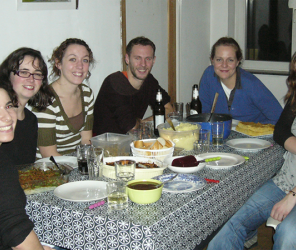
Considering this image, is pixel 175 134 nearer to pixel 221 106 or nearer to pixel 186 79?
pixel 221 106

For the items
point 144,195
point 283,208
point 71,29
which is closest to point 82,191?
point 144,195

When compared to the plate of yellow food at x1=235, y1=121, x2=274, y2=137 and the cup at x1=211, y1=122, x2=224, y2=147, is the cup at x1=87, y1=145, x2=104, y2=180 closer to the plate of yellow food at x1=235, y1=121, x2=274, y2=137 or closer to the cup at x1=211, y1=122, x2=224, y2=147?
the cup at x1=211, y1=122, x2=224, y2=147

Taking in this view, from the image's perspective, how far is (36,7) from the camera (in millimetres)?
2621

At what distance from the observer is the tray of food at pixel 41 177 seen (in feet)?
4.77

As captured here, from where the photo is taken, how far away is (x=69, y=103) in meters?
2.35

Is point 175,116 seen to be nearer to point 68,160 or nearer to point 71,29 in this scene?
point 68,160

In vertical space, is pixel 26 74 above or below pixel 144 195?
above

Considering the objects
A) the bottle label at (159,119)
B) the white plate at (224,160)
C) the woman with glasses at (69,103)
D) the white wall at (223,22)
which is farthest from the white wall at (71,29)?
the white wall at (223,22)

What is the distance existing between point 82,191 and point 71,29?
Result: 185 centimetres

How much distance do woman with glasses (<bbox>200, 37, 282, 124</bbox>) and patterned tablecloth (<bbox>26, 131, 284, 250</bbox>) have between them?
129cm

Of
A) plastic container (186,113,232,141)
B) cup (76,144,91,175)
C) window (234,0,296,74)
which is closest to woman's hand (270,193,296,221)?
plastic container (186,113,232,141)

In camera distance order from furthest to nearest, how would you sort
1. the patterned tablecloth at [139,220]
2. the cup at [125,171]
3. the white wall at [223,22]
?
the white wall at [223,22] → the cup at [125,171] → the patterned tablecloth at [139,220]

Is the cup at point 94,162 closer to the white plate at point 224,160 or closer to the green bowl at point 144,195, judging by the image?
the green bowl at point 144,195

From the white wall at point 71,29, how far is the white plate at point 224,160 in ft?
5.09
